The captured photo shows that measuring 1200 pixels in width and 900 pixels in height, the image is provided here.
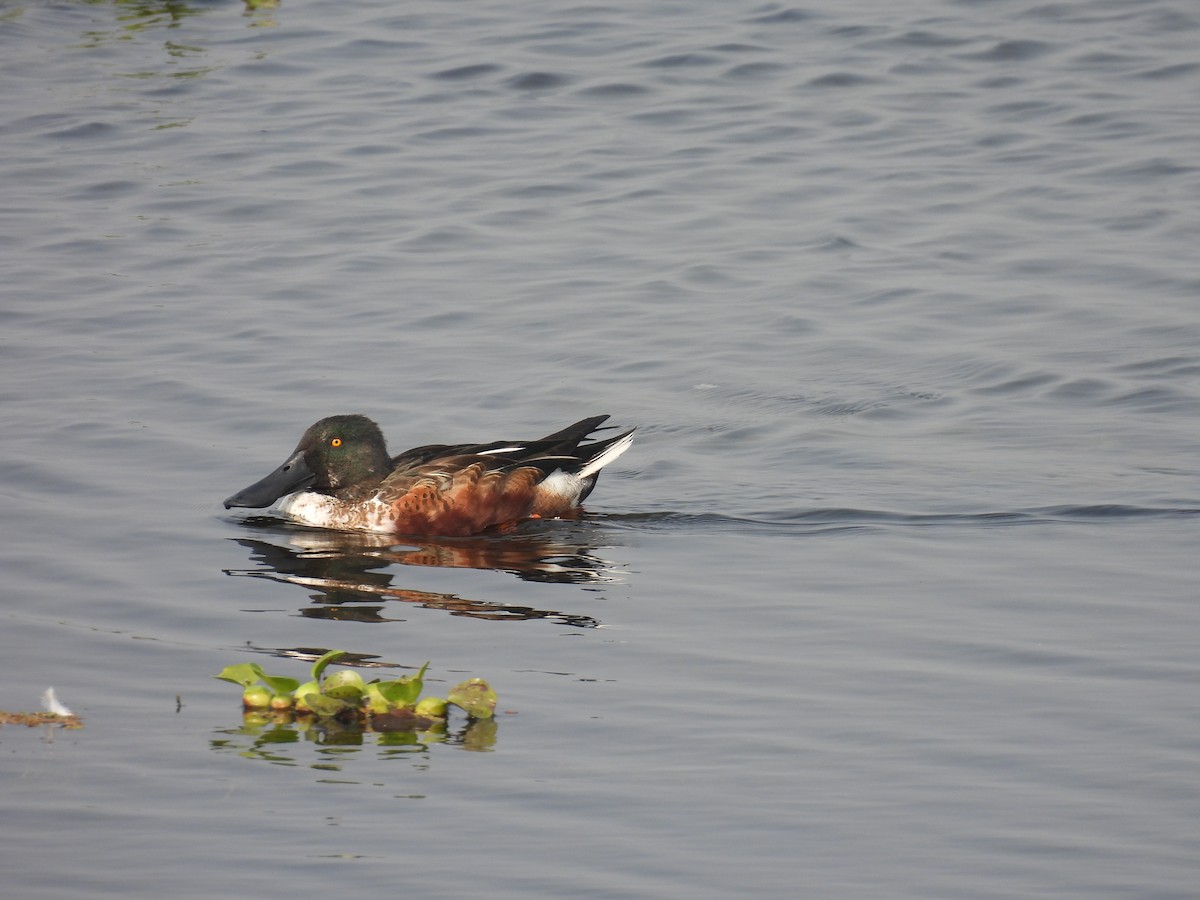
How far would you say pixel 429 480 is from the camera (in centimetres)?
986

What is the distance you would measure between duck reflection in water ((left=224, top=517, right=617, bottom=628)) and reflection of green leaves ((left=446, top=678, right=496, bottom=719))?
149cm

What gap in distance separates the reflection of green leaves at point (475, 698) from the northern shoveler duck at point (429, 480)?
11.9 feet

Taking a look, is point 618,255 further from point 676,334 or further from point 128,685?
point 128,685

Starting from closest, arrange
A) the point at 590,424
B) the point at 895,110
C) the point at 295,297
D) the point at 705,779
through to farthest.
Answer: the point at 705,779
the point at 590,424
the point at 295,297
the point at 895,110

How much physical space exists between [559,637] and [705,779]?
1835 millimetres

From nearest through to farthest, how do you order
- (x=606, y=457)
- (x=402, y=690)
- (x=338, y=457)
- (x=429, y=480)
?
1. (x=402, y=690)
2. (x=429, y=480)
3. (x=338, y=457)
4. (x=606, y=457)

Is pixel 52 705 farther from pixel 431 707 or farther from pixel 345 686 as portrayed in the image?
pixel 431 707

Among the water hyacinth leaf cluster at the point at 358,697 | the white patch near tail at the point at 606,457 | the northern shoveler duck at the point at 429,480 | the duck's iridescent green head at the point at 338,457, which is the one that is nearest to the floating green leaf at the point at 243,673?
the water hyacinth leaf cluster at the point at 358,697

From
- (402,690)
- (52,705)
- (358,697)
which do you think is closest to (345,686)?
(358,697)

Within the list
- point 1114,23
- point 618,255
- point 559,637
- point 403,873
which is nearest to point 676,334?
point 618,255

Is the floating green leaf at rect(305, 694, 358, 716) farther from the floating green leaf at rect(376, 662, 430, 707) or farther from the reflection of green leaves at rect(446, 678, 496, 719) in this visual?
the reflection of green leaves at rect(446, 678, 496, 719)

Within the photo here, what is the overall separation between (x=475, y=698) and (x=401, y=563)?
3107mm

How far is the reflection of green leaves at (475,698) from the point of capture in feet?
20.5

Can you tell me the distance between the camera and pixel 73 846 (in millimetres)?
5285
